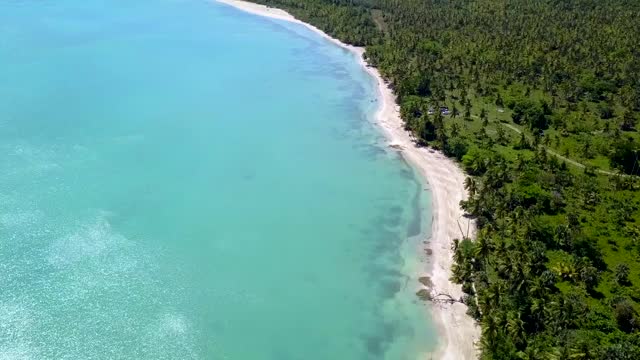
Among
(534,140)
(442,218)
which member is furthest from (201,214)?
(534,140)

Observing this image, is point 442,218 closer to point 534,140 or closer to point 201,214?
point 534,140

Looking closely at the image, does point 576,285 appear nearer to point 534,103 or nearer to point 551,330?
point 551,330

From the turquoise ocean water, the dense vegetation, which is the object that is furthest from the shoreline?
the turquoise ocean water

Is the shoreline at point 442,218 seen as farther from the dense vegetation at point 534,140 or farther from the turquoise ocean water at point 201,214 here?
the turquoise ocean water at point 201,214

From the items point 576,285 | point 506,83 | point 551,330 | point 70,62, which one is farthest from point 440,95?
point 70,62

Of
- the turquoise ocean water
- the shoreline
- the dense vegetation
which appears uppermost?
the dense vegetation

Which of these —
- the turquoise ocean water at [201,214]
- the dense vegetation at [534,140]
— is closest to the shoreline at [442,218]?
the dense vegetation at [534,140]

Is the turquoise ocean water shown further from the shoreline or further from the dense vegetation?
the dense vegetation
